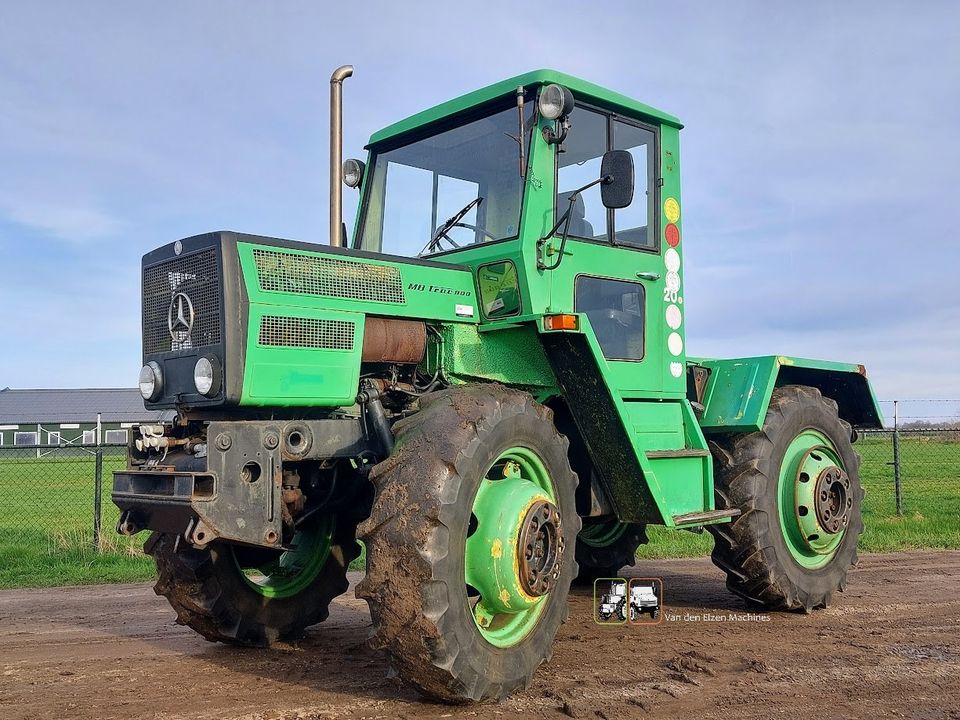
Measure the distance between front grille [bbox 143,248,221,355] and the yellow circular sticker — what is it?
11.3 ft

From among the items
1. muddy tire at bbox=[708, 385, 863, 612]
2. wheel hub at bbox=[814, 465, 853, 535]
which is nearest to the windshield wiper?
muddy tire at bbox=[708, 385, 863, 612]

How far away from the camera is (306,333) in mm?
4789

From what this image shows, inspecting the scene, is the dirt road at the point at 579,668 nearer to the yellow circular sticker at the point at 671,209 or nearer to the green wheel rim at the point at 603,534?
the green wheel rim at the point at 603,534

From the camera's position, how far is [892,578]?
858 cm

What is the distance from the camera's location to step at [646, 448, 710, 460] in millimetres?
5980

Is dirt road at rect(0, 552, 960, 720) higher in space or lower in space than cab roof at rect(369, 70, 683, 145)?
lower

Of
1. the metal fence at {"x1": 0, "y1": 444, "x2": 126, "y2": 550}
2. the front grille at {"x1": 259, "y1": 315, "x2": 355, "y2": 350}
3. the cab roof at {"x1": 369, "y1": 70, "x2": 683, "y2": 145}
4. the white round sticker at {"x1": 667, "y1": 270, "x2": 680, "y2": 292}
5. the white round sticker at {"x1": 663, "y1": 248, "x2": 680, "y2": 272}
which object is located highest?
the cab roof at {"x1": 369, "y1": 70, "x2": 683, "y2": 145}

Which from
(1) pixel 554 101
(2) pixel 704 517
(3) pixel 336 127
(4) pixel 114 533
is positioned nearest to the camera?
(1) pixel 554 101

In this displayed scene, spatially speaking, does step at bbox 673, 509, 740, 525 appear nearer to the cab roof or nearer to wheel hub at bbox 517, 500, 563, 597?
wheel hub at bbox 517, 500, 563, 597

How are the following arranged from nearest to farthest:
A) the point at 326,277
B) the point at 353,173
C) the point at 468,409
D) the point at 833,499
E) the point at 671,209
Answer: the point at 468,409
the point at 326,277
the point at 671,209
the point at 353,173
the point at 833,499

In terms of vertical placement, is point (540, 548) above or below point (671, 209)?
below

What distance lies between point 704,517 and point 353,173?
11.8 feet

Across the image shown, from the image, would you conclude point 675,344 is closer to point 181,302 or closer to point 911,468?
point 181,302

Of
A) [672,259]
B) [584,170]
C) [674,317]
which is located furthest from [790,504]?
[584,170]
